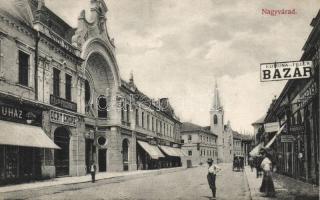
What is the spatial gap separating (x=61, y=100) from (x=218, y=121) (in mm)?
83284

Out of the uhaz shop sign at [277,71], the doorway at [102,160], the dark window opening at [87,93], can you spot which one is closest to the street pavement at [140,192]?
the uhaz shop sign at [277,71]

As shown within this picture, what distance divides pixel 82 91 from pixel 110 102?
6862 mm

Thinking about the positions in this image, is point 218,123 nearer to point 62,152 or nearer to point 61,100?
point 62,152

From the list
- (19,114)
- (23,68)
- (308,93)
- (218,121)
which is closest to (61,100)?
(23,68)

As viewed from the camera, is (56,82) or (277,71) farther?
(56,82)

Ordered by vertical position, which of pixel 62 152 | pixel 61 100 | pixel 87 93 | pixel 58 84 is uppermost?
pixel 87 93

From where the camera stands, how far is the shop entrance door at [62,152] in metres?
24.1

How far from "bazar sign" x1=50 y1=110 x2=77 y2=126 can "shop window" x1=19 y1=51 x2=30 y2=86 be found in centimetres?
298

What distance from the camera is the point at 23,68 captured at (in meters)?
20.6

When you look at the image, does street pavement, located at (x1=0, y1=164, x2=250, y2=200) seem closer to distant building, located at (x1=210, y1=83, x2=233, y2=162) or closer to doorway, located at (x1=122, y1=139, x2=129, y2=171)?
doorway, located at (x1=122, y1=139, x2=129, y2=171)

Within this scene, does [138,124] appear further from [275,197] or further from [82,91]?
[275,197]

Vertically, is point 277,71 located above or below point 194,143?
above

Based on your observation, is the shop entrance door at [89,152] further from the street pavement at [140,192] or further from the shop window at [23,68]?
the shop window at [23,68]

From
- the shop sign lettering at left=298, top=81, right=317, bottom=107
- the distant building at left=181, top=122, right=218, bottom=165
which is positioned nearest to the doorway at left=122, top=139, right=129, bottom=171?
the shop sign lettering at left=298, top=81, right=317, bottom=107
